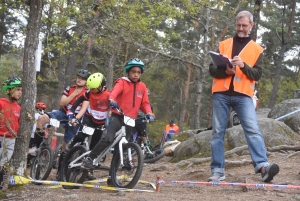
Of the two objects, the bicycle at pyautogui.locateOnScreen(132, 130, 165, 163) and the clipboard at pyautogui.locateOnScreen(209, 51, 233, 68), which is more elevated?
the clipboard at pyautogui.locateOnScreen(209, 51, 233, 68)

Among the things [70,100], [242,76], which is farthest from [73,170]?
[242,76]

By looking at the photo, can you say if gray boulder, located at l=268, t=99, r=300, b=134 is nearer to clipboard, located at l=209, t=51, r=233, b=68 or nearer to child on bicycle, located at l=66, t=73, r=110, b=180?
child on bicycle, located at l=66, t=73, r=110, b=180

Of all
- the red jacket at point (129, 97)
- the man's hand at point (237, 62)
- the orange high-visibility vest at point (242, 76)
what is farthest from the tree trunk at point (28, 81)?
the man's hand at point (237, 62)

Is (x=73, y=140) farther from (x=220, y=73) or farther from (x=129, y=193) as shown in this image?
(x=220, y=73)

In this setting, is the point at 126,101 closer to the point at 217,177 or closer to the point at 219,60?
the point at 219,60

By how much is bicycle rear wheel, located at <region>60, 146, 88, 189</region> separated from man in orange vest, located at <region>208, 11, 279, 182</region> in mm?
2026

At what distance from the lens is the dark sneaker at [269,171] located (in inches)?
205

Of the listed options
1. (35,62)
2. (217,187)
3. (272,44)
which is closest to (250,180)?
(217,187)

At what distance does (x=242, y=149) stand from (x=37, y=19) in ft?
15.5

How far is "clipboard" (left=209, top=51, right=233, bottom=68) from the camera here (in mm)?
5410

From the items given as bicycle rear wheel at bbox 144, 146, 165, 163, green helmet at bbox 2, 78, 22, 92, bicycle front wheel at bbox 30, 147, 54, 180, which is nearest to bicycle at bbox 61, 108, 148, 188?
bicycle front wheel at bbox 30, 147, 54, 180

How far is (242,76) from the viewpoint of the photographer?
5.62 meters

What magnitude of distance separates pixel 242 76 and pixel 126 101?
179cm

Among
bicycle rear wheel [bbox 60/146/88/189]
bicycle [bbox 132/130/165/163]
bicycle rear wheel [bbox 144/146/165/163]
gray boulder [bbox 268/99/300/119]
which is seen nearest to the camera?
bicycle rear wheel [bbox 60/146/88/189]
